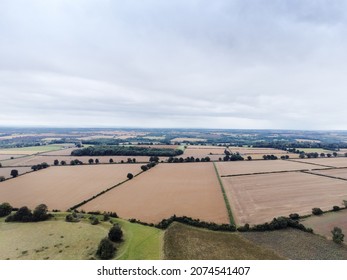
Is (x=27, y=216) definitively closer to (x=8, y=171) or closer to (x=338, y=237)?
(x=338, y=237)

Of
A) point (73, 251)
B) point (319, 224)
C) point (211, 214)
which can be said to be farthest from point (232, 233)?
point (73, 251)

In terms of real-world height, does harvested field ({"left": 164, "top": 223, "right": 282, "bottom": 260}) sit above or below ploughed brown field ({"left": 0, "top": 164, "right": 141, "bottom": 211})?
above

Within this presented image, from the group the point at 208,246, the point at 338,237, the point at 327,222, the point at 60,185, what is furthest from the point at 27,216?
the point at 327,222

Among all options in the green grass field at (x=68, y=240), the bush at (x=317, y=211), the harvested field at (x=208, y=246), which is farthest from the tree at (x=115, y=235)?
the bush at (x=317, y=211)

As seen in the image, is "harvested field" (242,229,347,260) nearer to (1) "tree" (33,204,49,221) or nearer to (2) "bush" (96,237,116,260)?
(2) "bush" (96,237,116,260)

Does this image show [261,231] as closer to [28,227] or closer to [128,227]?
[128,227]

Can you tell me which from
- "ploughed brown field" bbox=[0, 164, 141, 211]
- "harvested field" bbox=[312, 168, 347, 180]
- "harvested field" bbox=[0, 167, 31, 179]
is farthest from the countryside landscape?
"harvested field" bbox=[0, 167, 31, 179]
